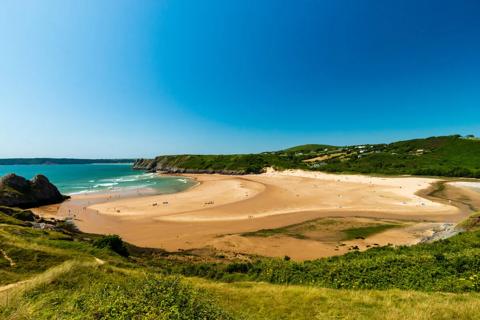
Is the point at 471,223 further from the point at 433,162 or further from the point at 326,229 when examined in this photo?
the point at 433,162

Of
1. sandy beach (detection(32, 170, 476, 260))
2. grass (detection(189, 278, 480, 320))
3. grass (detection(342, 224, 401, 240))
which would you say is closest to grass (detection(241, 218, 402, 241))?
grass (detection(342, 224, 401, 240))

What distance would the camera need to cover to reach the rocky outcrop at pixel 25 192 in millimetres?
46688

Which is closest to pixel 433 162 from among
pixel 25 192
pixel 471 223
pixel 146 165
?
pixel 471 223

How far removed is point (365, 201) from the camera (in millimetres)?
45375

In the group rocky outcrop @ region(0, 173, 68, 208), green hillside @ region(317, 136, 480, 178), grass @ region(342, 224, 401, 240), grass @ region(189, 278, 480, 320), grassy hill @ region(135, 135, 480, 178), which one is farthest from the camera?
grassy hill @ region(135, 135, 480, 178)

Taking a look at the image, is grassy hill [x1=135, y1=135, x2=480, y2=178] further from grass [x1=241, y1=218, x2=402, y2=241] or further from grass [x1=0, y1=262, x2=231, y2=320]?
grass [x1=0, y1=262, x2=231, y2=320]

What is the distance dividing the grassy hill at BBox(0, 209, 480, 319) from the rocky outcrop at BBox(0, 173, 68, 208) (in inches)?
1578

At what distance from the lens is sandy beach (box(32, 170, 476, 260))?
25.5 metres

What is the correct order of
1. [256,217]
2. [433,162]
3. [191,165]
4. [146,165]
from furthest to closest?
[146,165], [191,165], [433,162], [256,217]

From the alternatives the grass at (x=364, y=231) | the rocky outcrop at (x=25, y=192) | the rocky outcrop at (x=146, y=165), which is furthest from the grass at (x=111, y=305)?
the rocky outcrop at (x=146, y=165)

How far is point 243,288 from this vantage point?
11.6 meters

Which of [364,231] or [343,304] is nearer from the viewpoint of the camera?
[343,304]

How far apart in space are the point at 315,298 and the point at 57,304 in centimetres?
844

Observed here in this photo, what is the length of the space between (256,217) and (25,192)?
46891 mm
